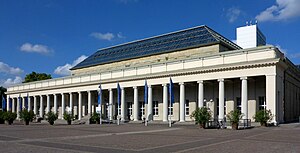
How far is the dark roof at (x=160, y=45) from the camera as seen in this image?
4985 cm

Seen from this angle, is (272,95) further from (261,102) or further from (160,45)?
(160,45)

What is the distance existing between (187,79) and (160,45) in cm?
1549

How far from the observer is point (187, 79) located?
42969mm

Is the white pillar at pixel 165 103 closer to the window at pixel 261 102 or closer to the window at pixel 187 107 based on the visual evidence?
the window at pixel 187 107

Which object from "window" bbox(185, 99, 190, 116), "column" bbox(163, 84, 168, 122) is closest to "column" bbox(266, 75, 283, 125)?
"window" bbox(185, 99, 190, 116)

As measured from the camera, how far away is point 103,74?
56.6 metres

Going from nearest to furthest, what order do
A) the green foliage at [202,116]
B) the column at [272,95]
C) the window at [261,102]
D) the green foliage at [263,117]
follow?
the green foliage at [202,116]
the green foliage at [263,117]
the column at [272,95]
the window at [261,102]

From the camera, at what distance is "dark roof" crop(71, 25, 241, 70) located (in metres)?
49.9

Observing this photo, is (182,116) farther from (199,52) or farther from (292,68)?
(292,68)

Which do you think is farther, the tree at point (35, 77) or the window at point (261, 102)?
the tree at point (35, 77)

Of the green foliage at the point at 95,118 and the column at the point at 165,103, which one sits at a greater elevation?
the column at the point at 165,103

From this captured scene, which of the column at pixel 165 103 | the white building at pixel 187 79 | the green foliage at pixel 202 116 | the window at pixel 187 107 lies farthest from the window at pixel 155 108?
the green foliage at pixel 202 116

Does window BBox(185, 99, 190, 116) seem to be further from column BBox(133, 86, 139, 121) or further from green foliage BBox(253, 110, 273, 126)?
green foliage BBox(253, 110, 273, 126)

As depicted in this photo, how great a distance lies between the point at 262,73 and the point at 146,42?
100 ft
